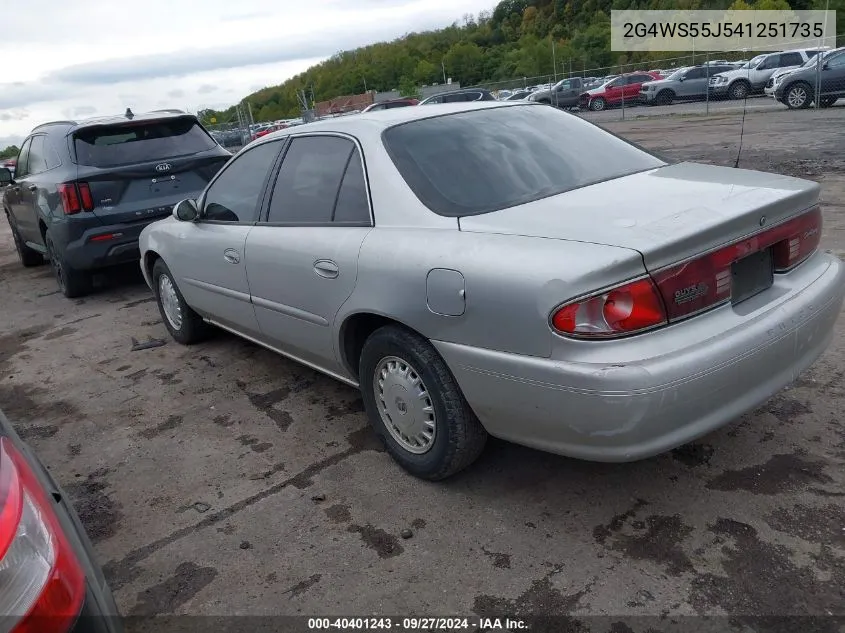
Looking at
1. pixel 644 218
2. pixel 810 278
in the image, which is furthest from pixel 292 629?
pixel 810 278

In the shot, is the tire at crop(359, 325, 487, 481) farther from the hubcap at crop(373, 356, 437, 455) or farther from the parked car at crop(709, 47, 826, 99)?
the parked car at crop(709, 47, 826, 99)

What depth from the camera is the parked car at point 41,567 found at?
4.67 ft

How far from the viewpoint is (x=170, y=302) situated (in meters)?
5.41

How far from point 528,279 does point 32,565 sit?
1624 millimetres

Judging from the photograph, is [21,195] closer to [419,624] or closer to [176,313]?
[176,313]

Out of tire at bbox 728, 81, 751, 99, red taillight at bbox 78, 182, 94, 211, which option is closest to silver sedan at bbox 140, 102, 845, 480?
red taillight at bbox 78, 182, 94, 211

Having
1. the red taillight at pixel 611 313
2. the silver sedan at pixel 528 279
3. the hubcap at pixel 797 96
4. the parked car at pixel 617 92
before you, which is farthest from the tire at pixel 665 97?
the red taillight at pixel 611 313

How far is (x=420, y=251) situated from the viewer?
2.82m

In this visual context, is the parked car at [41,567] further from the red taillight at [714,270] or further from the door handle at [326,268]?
the red taillight at [714,270]

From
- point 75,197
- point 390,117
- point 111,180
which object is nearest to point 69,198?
point 75,197

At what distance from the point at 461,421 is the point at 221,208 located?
90.6 inches

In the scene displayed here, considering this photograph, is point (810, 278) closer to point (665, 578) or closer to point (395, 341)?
point (665, 578)

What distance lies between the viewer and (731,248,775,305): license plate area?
2.62 m

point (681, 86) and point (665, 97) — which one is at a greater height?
point (681, 86)
